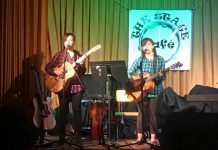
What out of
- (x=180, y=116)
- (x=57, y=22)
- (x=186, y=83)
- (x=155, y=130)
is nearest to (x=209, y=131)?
(x=180, y=116)

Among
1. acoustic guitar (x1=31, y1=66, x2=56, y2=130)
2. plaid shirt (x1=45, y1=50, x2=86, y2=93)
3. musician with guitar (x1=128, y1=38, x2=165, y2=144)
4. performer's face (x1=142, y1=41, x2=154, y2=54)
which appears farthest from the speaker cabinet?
acoustic guitar (x1=31, y1=66, x2=56, y2=130)

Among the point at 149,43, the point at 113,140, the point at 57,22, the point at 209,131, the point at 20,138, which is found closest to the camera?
the point at 209,131

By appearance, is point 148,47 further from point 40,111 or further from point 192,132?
point 192,132

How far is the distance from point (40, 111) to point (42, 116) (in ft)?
0.29

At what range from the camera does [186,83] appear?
8.69 metres

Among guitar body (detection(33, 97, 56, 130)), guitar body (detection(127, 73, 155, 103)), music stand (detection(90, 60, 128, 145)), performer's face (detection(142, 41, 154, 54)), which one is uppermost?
performer's face (detection(142, 41, 154, 54))

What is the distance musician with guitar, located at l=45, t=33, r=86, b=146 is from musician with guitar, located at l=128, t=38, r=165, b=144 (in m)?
0.90

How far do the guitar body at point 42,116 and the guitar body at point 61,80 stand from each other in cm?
35

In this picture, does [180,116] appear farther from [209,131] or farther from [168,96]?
[168,96]

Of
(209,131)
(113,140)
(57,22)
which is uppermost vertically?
(57,22)

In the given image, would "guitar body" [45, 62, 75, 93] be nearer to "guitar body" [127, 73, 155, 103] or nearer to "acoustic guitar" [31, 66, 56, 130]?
"acoustic guitar" [31, 66, 56, 130]

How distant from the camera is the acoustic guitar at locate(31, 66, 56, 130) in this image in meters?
6.57

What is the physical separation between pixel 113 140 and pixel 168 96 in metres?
1.31

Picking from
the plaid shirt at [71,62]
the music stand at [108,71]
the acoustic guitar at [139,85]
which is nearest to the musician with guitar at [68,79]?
the plaid shirt at [71,62]
